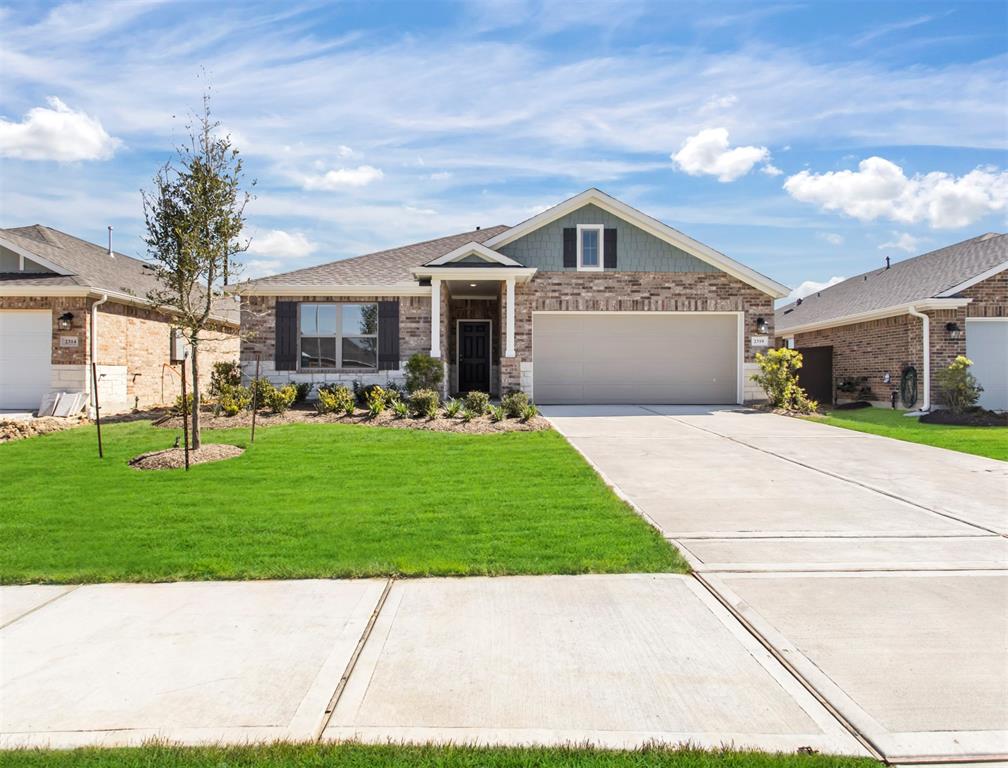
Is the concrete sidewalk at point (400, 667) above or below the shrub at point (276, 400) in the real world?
below

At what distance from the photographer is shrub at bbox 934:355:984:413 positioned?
15758mm

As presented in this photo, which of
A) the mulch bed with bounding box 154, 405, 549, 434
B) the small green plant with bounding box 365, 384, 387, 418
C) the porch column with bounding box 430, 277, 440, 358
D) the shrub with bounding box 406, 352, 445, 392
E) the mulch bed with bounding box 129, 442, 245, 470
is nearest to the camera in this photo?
the mulch bed with bounding box 129, 442, 245, 470

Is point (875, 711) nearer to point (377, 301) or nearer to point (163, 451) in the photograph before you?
point (163, 451)

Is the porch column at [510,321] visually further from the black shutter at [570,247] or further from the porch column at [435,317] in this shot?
the black shutter at [570,247]

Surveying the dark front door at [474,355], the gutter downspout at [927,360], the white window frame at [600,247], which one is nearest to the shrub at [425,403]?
the white window frame at [600,247]

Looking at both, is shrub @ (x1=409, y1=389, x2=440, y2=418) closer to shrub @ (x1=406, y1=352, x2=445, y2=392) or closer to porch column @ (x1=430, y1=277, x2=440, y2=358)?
shrub @ (x1=406, y1=352, x2=445, y2=392)

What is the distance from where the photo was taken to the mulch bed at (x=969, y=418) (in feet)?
48.6

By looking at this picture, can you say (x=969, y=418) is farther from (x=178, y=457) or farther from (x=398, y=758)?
(x=398, y=758)

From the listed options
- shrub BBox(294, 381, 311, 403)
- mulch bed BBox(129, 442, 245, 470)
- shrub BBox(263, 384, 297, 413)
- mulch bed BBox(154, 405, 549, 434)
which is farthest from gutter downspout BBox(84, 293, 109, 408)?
mulch bed BBox(129, 442, 245, 470)

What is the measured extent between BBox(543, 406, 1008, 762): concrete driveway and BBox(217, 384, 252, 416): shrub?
7164 mm

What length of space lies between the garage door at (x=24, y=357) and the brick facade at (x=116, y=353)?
290 millimetres

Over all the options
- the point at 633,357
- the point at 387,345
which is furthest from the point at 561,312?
the point at 387,345

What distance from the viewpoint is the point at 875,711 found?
298 centimetres

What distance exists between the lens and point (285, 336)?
16.5 meters
